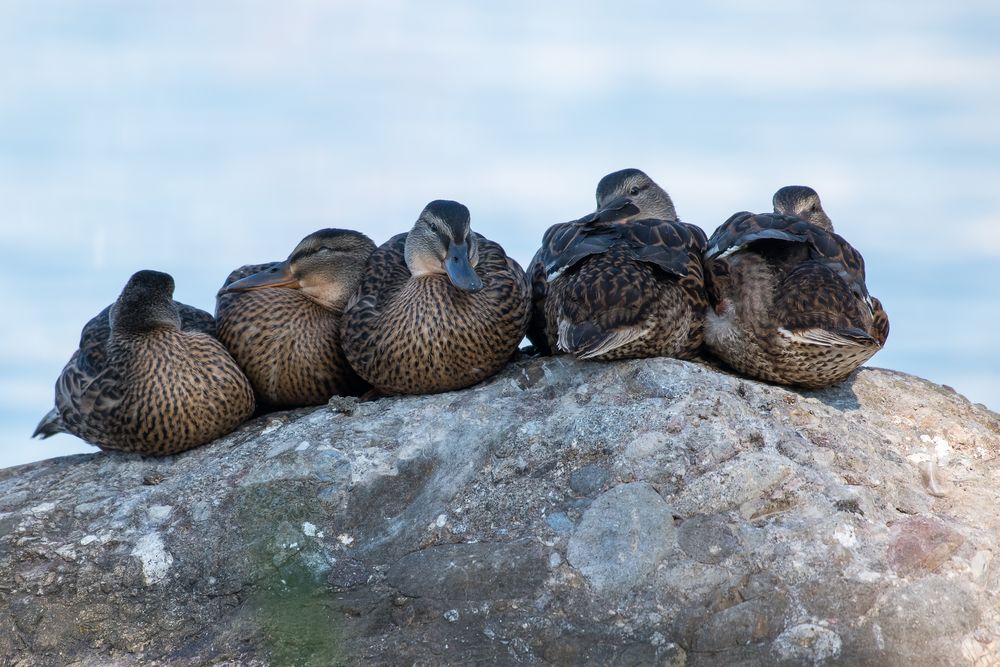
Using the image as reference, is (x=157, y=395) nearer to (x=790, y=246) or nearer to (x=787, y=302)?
(x=787, y=302)

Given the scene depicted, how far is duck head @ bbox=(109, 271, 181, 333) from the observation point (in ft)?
21.4

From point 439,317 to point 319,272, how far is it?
1165mm

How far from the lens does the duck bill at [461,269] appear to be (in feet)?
20.9

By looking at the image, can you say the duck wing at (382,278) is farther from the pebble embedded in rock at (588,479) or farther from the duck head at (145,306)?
the pebble embedded in rock at (588,479)

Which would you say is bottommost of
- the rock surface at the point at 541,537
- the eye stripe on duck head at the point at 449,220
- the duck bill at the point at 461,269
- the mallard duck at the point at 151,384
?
the rock surface at the point at 541,537

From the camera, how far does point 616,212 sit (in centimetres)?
715

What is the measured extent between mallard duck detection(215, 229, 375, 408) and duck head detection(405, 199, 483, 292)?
62cm

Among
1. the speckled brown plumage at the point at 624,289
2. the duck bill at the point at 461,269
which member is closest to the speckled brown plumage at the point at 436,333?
the duck bill at the point at 461,269

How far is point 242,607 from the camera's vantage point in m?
5.14

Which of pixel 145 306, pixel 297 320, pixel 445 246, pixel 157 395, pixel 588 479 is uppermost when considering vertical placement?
pixel 445 246

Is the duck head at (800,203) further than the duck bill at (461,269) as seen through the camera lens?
Yes

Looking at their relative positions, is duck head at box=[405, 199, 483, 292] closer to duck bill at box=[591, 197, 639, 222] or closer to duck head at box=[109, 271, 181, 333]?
duck bill at box=[591, 197, 639, 222]

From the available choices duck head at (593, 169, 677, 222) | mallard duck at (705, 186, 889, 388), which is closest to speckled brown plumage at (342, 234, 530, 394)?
mallard duck at (705, 186, 889, 388)

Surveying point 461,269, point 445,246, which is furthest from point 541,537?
point 445,246
